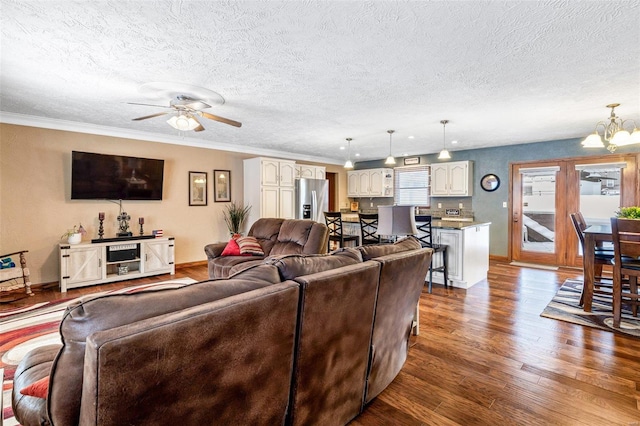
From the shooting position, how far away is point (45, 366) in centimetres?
128

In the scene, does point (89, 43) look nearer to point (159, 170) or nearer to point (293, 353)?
point (293, 353)

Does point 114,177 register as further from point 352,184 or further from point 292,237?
point 352,184

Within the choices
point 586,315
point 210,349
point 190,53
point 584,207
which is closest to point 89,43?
point 190,53

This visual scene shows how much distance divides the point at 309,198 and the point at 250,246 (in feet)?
10.2

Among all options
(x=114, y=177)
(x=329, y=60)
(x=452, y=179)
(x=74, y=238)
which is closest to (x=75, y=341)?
(x=329, y=60)

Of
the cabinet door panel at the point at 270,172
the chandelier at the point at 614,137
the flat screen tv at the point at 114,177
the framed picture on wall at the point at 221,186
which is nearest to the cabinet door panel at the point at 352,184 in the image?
the cabinet door panel at the point at 270,172

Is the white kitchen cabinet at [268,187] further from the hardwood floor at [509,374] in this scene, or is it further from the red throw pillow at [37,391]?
the red throw pillow at [37,391]

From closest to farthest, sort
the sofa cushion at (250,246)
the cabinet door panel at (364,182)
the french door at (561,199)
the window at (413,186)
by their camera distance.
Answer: the sofa cushion at (250,246), the french door at (561,199), the window at (413,186), the cabinet door panel at (364,182)

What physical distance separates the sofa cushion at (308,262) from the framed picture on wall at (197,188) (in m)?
4.75

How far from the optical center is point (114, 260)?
464 cm

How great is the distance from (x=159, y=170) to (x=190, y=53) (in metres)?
3.41

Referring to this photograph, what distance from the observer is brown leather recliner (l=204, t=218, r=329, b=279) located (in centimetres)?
370

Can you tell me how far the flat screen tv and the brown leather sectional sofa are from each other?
391cm

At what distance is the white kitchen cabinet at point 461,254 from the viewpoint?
14.0 feet
